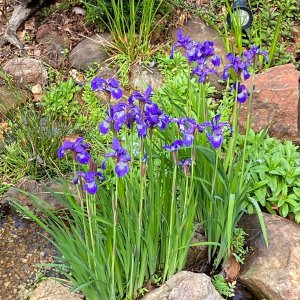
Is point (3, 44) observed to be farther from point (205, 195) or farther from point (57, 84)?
point (205, 195)

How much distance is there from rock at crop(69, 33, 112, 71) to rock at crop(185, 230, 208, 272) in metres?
2.02

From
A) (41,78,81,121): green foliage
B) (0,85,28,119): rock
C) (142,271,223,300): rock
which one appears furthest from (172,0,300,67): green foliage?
(142,271,223,300): rock

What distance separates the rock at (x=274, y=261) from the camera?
2.66 meters

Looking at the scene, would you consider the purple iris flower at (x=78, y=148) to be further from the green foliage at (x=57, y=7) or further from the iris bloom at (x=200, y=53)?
the green foliage at (x=57, y=7)

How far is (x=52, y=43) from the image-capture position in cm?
448

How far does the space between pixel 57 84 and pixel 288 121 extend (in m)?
1.85

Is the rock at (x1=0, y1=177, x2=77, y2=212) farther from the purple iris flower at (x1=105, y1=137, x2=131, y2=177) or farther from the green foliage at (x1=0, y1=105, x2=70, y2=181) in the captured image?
the purple iris flower at (x1=105, y1=137, x2=131, y2=177)

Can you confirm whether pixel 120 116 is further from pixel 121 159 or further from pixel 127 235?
pixel 127 235

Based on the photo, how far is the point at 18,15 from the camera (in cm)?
458

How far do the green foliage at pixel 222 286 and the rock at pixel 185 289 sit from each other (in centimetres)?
24

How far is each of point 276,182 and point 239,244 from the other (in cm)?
44

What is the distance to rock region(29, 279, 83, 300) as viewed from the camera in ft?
8.62

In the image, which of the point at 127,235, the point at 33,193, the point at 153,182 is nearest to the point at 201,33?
the point at 33,193

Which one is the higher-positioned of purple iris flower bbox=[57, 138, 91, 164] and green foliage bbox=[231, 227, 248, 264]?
purple iris flower bbox=[57, 138, 91, 164]
